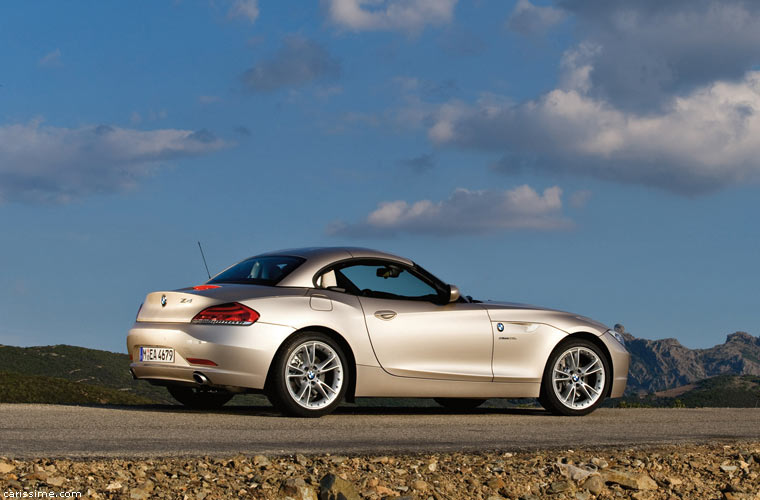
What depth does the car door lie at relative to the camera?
34.2 feet

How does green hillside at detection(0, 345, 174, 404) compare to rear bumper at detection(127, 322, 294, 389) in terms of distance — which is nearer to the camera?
rear bumper at detection(127, 322, 294, 389)

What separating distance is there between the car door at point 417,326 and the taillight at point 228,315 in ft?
4.17

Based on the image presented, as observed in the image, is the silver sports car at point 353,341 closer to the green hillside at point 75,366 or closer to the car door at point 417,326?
the car door at point 417,326

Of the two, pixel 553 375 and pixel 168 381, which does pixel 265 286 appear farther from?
pixel 553 375

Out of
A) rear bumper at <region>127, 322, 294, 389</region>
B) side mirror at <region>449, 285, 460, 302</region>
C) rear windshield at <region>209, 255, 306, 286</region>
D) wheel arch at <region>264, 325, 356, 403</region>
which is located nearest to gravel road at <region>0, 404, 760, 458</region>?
wheel arch at <region>264, 325, 356, 403</region>

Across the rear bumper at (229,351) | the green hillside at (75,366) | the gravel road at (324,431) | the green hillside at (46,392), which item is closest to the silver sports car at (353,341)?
the rear bumper at (229,351)

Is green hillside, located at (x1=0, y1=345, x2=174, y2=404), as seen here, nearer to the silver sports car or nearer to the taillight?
the silver sports car

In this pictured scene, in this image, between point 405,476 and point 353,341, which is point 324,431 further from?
point 405,476

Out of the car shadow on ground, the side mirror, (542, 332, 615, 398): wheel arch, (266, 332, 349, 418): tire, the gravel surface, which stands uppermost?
the side mirror

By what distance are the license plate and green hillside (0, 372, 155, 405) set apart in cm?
1490


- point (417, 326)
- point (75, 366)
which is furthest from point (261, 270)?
point (75, 366)

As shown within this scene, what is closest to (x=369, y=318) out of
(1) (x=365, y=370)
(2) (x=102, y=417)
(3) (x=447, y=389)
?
(1) (x=365, y=370)

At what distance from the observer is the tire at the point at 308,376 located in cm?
980

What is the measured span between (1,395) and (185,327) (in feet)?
54.6
